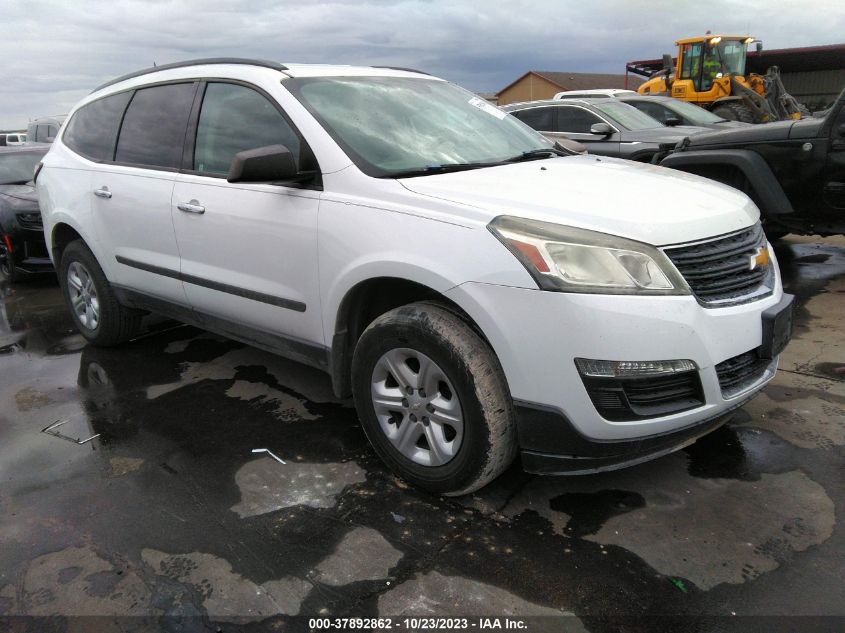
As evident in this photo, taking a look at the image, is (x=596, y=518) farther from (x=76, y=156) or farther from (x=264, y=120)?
(x=76, y=156)

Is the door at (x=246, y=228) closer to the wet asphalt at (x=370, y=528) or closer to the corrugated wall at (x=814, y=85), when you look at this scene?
the wet asphalt at (x=370, y=528)

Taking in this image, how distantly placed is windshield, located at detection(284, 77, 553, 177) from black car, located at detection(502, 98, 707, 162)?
524 centimetres

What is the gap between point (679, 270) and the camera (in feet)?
7.93

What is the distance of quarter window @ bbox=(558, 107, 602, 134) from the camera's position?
934 cm

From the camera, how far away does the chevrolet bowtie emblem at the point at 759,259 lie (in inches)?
108

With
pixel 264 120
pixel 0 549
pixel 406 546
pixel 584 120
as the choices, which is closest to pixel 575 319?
pixel 406 546

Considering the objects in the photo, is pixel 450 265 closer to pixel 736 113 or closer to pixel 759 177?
pixel 759 177

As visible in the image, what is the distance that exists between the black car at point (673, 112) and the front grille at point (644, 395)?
8169 mm

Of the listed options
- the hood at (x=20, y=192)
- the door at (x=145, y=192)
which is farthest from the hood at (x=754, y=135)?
the hood at (x=20, y=192)

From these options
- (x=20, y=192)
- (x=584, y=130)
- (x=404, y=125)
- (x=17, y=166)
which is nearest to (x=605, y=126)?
(x=584, y=130)

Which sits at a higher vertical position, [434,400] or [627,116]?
[627,116]

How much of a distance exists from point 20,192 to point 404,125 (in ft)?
20.1

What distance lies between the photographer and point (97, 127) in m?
4.60

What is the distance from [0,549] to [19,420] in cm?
145
